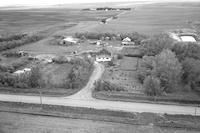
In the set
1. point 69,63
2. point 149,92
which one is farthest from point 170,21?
point 149,92

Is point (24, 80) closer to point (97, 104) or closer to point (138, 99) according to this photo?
point (97, 104)

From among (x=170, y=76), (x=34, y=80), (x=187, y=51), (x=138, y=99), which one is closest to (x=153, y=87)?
(x=138, y=99)

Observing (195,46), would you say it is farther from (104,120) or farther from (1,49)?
(1,49)

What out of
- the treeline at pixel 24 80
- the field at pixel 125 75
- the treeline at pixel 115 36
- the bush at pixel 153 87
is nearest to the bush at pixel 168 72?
the bush at pixel 153 87

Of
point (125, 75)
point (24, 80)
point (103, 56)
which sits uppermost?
point (103, 56)

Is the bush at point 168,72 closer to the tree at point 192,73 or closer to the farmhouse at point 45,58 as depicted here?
Answer: the tree at point 192,73

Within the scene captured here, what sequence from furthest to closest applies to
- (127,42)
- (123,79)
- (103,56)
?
1. (127,42)
2. (103,56)
3. (123,79)

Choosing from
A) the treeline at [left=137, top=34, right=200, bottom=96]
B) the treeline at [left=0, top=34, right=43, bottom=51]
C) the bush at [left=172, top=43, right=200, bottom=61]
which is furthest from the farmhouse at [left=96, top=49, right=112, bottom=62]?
the treeline at [left=0, top=34, right=43, bottom=51]
